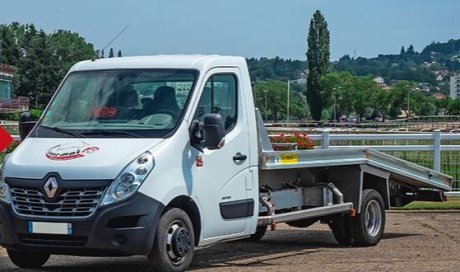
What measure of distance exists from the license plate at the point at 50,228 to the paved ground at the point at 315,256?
1117 mm

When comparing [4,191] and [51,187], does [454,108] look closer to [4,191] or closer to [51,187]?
[4,191]

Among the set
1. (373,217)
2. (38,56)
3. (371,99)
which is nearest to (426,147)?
(373,217)

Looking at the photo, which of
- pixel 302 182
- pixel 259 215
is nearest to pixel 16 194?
pixel 259 215

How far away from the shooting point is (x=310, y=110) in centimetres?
14575

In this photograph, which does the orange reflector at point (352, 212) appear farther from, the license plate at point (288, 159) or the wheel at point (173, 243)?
the wheel at point (173, 243)

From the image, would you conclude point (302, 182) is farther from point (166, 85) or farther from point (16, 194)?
point (16, 194)

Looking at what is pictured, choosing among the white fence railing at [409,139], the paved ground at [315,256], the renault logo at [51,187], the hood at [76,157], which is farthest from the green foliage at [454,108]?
the renault logo at [51,187]

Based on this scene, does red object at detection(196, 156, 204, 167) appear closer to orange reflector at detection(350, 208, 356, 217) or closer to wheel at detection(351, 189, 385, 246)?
orange reflector at detection(350, 208, 356, 217)

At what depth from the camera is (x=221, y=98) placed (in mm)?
10195

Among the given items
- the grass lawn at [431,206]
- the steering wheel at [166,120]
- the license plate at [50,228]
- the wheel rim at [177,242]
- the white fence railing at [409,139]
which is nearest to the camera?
the license plate at [50,228]

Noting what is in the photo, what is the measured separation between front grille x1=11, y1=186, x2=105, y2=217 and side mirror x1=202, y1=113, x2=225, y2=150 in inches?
51.2

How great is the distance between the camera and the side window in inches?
392

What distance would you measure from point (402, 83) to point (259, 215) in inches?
5705

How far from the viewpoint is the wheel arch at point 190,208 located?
933 centimetres
